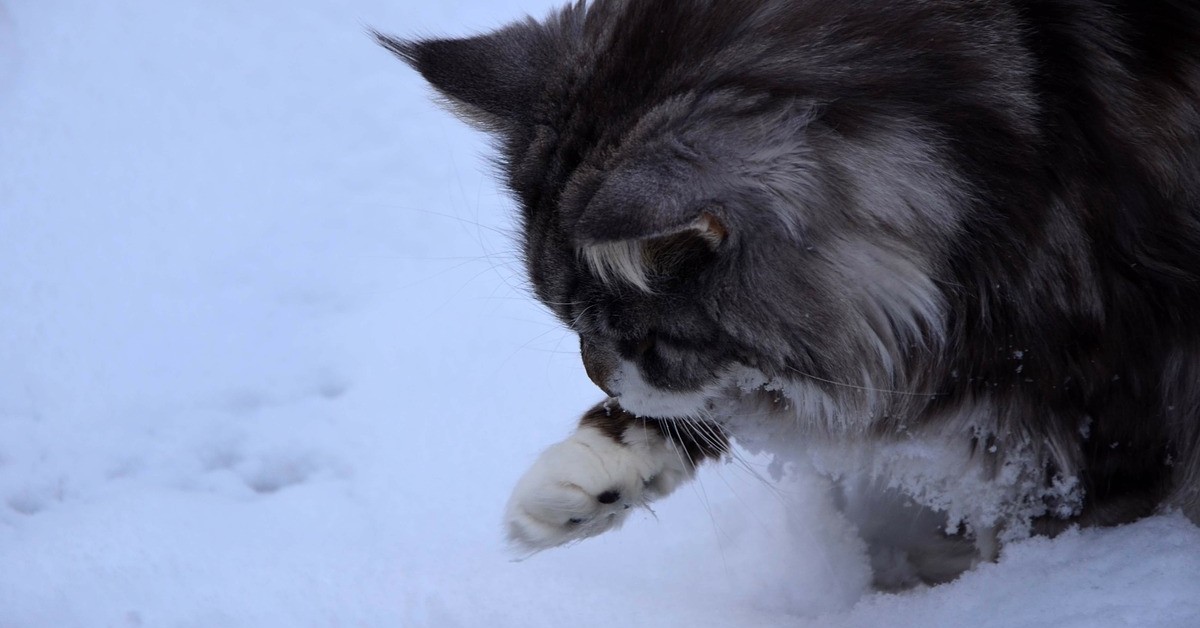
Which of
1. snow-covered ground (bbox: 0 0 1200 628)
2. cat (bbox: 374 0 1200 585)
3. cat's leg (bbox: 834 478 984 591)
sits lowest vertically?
cat's leg (bbox: 834 478 984 591)

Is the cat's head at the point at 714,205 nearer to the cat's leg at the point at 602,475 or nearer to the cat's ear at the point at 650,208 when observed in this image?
the cat's ear at the point at 650,208

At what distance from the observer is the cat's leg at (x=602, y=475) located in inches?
61.1

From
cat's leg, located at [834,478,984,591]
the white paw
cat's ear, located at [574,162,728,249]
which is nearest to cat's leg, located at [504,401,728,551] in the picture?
the white paw

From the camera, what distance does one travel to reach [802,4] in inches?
48.9

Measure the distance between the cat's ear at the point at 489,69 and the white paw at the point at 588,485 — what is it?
544 mm

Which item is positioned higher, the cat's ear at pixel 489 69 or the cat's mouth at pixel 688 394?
the cat's ear at pixel 489 69

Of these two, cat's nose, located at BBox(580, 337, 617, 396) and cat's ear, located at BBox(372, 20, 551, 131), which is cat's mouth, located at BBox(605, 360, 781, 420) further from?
cat's ear, located at BBox(372, 20, 551, 131)

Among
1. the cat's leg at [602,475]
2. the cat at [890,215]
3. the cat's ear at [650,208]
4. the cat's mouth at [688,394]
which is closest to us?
the cat's ear at [650,208]

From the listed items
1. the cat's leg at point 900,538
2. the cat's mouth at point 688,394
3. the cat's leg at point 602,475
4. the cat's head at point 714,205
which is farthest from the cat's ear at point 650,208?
the cat's leg at point 900,538

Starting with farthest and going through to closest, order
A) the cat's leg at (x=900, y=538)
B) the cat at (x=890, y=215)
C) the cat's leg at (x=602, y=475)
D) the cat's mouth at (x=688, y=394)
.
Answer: the cat's leg at (x=900, y=538) < the cat's leg at (x=602, y=475) < the cat's mouth at (x=688, y=394) < the cat at (x=890, y=215)

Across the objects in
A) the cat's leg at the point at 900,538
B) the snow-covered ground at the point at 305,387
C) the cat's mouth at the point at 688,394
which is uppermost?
the cat's mouth at the point at 688,394

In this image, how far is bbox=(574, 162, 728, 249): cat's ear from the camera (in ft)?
3.36

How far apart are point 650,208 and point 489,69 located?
51cm

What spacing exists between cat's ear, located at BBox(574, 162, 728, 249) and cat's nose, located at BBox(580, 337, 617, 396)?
0.31 metres
